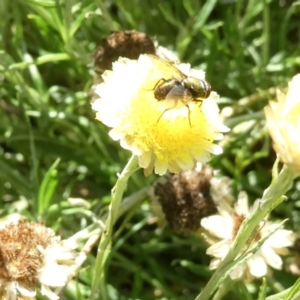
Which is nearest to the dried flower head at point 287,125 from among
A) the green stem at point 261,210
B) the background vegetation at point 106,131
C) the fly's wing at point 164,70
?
the green stem at point 261,210

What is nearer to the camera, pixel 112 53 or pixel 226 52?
pixel 112 53

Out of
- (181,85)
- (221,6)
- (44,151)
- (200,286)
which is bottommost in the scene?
(200,286)

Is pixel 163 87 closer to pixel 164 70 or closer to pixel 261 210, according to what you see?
pixel 164 70

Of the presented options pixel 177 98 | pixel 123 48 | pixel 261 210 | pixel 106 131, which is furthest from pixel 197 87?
pixel 106 131

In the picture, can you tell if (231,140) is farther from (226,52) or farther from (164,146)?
(164,146)

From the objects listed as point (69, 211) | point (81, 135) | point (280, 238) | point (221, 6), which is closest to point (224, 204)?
point (280, 238)

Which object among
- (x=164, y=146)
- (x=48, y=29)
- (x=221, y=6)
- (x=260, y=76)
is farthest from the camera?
(x=221, y=6)

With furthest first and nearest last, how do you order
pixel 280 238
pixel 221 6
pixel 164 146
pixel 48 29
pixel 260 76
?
pixel 221 6, pixel 260 76, pixel 48 29, pixel 280 238, pixel 164 146
